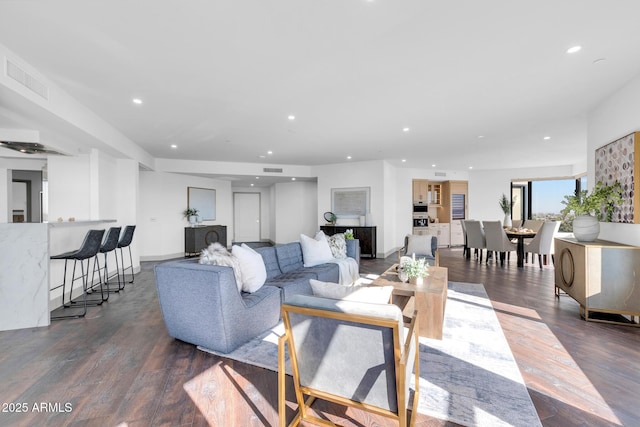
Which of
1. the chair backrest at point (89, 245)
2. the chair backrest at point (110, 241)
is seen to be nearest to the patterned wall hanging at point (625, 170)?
the chair backrest at point (89, 245)

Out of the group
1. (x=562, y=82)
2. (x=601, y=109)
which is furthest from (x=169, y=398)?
(x=601, y=109)

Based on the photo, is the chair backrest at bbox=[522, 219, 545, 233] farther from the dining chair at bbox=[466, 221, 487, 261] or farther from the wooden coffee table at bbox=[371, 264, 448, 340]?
the wooden coffee table at bbox=[371, 264, 448, 340]

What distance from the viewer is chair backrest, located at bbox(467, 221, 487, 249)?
22.6 ft

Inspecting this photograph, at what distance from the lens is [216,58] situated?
104 inches

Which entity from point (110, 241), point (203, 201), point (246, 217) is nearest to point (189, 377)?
point (110, 241)

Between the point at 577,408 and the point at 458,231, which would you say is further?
the point at 458,231

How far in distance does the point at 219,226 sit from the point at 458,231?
25.7ft

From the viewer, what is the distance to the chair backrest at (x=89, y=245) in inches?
139

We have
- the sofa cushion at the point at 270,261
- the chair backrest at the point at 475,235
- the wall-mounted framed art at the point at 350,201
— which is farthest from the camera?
the wall-mounted framed art at the point at 350,201

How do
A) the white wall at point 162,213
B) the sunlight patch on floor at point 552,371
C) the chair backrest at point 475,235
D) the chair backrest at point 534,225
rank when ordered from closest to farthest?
the sunlight patch on floor at point 552,371 → the chair backrest at point 475,235 → the chair backrest at point 534,225 → the white wall at point 162,213

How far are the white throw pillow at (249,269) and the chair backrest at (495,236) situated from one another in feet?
18.6

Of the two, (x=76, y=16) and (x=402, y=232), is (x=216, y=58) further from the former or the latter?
(x=402, y=232)

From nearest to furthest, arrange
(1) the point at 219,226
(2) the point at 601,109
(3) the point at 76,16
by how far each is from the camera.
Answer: (3) the point at 76,16
(2) the point at 601,109
(1) the point at 219,226

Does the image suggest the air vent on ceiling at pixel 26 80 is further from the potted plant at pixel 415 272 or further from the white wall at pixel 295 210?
the white wall at pixel 295 210
